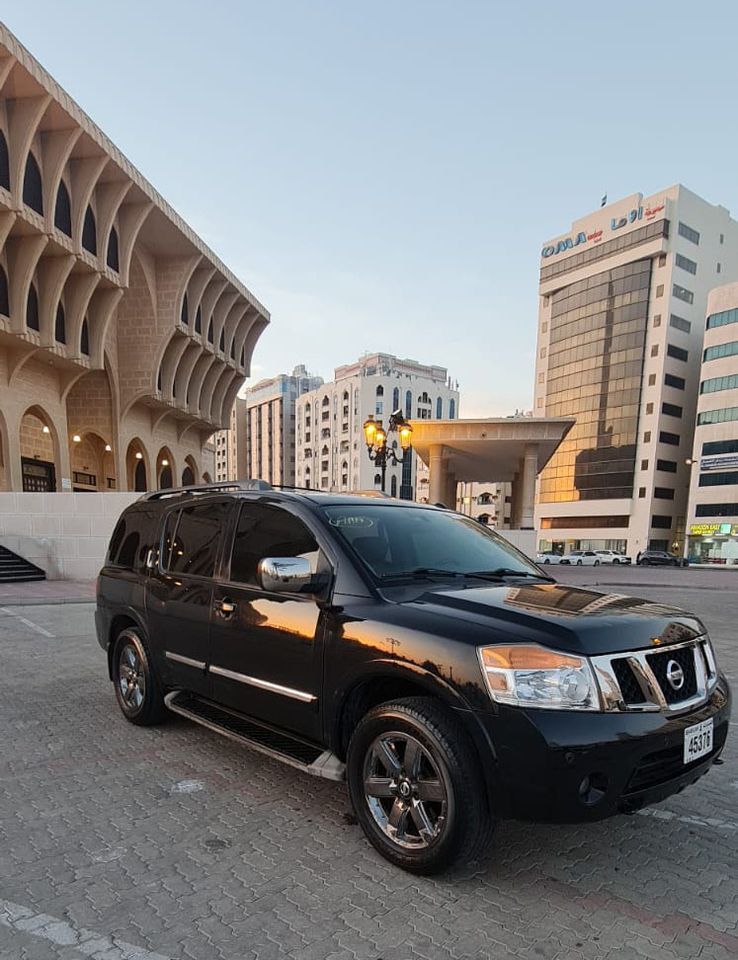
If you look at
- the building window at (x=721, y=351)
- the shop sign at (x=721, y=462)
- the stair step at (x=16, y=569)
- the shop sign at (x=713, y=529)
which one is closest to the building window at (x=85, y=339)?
the stair step at (x=16, y=569)

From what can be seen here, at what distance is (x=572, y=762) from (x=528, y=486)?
81.6ft

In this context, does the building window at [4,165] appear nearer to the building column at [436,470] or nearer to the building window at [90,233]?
the building window at [90,233]

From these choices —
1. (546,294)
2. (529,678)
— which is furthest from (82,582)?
(546,294)

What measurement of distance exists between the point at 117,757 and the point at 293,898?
2.12 meters

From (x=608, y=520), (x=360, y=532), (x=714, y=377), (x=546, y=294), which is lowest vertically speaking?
(x=608, y=520)

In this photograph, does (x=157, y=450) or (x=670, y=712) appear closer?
(x=670, y=712)

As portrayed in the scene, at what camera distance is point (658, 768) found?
239 cm

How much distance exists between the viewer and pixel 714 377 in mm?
57656

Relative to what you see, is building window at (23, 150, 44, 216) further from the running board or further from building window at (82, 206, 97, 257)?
the running board

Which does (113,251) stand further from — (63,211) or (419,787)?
(419,787)

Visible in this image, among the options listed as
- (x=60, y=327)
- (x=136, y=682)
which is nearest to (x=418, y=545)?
(x=136, y=682)

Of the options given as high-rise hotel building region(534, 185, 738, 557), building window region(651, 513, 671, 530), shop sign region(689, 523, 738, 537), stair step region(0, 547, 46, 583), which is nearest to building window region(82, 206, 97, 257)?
stair step region(0, 547, 46, 583)

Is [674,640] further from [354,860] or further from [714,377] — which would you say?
[714,377]

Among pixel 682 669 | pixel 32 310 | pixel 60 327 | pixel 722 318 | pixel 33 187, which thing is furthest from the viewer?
pixel 722 318
